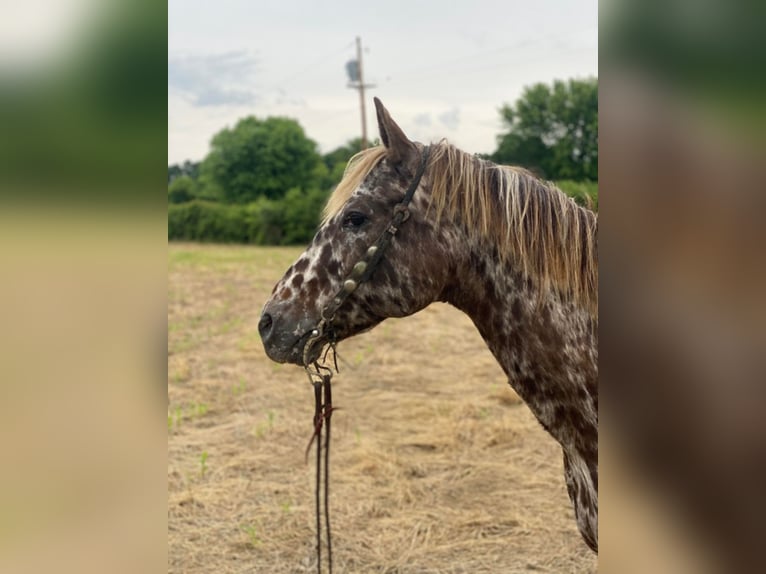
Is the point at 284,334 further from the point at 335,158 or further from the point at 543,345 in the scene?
the point at 335,158

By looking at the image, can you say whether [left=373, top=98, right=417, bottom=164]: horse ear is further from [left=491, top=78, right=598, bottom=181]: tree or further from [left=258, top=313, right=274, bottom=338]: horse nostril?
[left=491, top=78, right=598, bottom=181]: tree

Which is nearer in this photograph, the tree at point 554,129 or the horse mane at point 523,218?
the horse mane at point 523,218

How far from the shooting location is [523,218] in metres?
2.07

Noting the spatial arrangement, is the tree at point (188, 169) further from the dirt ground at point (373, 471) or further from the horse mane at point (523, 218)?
the horse mane at point (523, 218)

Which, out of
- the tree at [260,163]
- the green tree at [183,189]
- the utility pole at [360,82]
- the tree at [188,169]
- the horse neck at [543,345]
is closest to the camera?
the horse neck at [543,345]

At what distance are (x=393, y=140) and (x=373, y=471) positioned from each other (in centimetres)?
366

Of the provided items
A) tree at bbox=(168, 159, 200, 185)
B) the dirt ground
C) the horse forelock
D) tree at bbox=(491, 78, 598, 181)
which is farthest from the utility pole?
tree at bbox=(168, 159, 200, 185)

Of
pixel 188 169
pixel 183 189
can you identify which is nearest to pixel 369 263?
pixel 183 189

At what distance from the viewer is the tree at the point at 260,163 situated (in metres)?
52.6

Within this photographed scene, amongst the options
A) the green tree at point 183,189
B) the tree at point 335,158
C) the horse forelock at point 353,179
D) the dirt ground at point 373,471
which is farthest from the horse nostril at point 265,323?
the green tree at point 183,189

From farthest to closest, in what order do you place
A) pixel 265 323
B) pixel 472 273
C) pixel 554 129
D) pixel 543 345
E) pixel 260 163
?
pixel 260 163
pixel 554 129
pixel 265 323
pixel 472 273
pixel 543 345

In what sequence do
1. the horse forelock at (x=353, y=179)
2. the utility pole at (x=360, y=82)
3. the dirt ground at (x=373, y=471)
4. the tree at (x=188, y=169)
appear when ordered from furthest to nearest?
the tree at (x=188, y=169) → the utility pole at (x=360, y=82) → the dirt ground at (x=373, y=471) → the horse forelock at (x=353, y=179)
